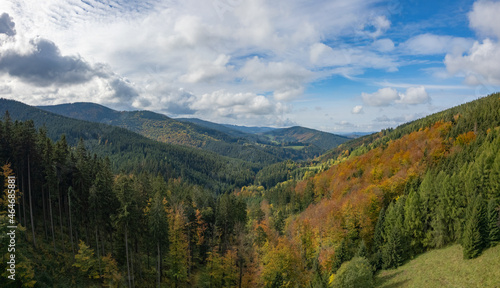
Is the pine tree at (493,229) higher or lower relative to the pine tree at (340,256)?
higher

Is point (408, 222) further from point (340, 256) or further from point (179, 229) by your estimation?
point (179, 229)

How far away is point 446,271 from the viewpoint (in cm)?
3147

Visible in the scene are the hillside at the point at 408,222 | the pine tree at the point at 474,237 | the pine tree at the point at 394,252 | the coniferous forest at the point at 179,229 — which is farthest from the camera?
the pine tree at the point at 394,252

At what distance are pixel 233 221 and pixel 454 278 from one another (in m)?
46.7

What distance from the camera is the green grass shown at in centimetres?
2688

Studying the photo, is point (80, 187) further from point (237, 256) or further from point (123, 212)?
point (237, 256)

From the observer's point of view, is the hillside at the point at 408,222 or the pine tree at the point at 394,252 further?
the pine tree at the point at 394,252

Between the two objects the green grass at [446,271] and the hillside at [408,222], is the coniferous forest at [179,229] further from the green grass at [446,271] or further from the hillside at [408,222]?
the green grass at [446,271]

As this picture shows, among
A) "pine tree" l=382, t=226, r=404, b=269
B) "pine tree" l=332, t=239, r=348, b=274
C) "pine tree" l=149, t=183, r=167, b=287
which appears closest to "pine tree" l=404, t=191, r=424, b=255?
"pine tree" l=382, t=226, r=404, b=269

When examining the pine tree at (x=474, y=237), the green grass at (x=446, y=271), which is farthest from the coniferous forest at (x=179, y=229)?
the green grass at (x=446, y=271)

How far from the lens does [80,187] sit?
138 ft

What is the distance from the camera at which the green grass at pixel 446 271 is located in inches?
1058

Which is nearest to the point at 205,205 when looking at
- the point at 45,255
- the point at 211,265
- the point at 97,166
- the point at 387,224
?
the point at 211,265

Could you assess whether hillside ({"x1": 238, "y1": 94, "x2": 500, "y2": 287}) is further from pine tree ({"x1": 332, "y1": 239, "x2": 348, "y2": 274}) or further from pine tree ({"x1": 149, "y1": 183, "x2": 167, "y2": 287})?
pine tree ({"x1": 149, "y1": 183, "x2": 167, "y2": 287})
